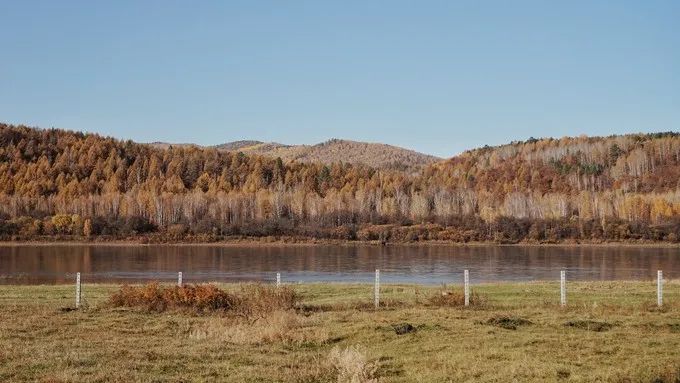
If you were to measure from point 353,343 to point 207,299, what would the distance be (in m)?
8.01

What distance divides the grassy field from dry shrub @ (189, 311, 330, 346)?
0.04m

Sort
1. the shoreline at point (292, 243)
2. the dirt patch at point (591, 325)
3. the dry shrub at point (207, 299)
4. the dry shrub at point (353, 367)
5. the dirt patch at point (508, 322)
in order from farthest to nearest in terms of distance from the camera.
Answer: the shoreline at point (292, 243)
the dry shrub at point (207, 299)
the dirt patch at point (508, 322)
the dirt patch at point (591, 325)
the dry shrub at point (353, 367)

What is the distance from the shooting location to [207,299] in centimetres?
2409

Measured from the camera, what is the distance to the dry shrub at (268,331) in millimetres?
17891

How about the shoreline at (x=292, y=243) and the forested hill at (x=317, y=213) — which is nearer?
the shoreline at (x=292, y=243)

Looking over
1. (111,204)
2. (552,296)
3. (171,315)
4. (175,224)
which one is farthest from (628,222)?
(171,315)

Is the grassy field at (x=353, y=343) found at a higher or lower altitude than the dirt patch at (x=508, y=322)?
lower


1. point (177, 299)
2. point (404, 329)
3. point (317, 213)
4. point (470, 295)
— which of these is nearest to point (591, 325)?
point (404, 329)

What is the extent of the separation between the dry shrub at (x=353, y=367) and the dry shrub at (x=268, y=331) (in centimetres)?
313

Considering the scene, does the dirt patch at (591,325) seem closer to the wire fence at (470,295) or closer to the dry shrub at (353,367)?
the wire fence at (470,295)

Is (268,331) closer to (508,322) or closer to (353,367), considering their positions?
(353,367)

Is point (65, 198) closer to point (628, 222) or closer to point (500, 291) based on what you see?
point (628, 222)

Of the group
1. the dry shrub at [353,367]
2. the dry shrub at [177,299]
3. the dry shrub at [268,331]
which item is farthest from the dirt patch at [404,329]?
the dry shrub at [177,299]

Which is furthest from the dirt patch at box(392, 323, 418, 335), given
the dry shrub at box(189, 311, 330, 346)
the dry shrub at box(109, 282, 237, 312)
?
the dry shrub at box(109, 282, 237, 312)
